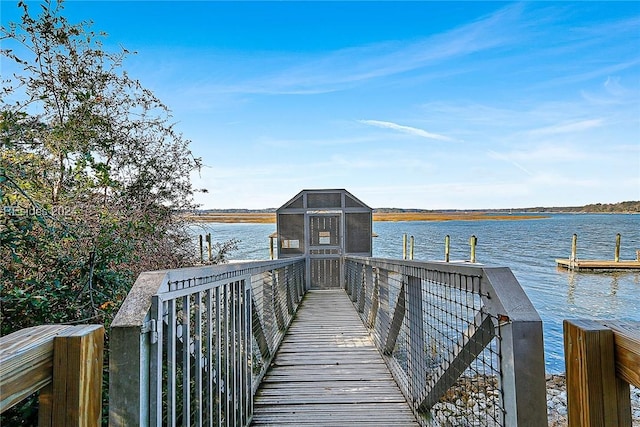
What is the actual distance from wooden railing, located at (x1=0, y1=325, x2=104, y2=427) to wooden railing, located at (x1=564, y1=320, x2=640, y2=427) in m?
0.93

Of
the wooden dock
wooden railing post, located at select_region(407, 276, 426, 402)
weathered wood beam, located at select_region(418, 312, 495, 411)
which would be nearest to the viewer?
weathered wood beam, located at select_region(418, 312, 495, 411)

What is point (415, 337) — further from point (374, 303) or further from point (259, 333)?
point (374, 303)

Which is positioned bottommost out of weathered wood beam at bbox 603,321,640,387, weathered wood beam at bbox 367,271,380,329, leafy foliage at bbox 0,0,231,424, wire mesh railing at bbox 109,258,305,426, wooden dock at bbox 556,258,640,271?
wooden dock at bbox 556,258,640,271

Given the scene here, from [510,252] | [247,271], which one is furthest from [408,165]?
[247,271]

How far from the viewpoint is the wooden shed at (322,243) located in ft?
30.3

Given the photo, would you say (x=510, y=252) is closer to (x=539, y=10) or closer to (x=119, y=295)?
(x=539, y=10)

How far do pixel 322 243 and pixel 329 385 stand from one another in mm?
6330

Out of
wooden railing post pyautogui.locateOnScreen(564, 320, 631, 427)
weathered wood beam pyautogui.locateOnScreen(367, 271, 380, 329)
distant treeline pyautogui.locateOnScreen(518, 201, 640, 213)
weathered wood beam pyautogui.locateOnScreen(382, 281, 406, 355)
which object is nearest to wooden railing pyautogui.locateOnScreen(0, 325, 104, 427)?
wooden railing post pyautogui.locateOnScreen(564, 320, 631, 427)

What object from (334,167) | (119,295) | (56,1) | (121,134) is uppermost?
(334,167)

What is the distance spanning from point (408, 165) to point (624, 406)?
91.9 ft

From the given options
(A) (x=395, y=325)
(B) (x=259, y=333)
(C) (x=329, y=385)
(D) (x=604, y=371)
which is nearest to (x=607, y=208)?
(A) (x=395, y=325)

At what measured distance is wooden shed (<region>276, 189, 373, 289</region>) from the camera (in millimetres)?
9250

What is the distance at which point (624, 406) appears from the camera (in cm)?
70

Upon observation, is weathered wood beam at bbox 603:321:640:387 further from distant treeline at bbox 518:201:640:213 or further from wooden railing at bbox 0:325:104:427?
distant treeline at bbox 518:201:640:213
